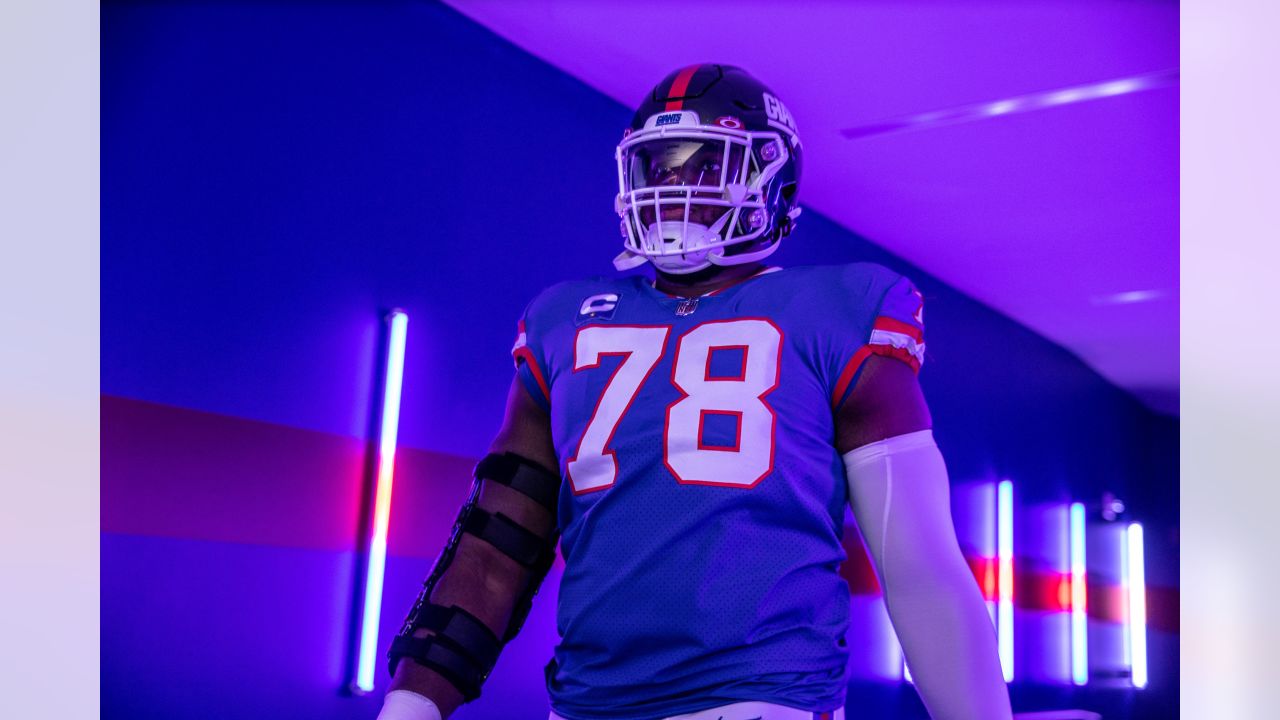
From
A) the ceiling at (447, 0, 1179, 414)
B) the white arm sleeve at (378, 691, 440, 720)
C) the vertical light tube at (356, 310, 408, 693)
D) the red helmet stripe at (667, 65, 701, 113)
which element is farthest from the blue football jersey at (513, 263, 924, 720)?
the ceiling at (447, 0, 1179, 414)

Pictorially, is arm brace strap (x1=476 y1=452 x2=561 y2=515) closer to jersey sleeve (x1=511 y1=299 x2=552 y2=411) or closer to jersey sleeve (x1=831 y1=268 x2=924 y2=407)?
jersey sleeve (x1=511 y1=299 x2=552 y2=411)

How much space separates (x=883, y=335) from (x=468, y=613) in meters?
0.59

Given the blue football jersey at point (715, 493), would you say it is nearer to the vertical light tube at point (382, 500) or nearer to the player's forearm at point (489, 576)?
the player's forearm at point (489, 576)

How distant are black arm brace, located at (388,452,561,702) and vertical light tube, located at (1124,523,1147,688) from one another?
6.92 m

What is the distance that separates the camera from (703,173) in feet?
5.15

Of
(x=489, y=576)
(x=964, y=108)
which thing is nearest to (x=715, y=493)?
(x=489, y=576)

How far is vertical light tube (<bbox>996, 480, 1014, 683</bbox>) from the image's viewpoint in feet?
19.9

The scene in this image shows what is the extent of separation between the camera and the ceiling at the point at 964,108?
3379mm

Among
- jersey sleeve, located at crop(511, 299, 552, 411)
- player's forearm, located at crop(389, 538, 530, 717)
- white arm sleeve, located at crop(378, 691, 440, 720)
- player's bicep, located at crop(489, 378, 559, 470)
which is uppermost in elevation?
jersey sleeve, located at crop(511, 299, 552, 411)
